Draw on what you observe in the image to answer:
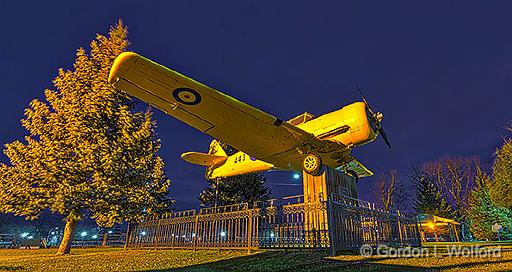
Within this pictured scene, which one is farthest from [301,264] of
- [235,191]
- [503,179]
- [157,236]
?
[503,179]

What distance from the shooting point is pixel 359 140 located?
11.5m

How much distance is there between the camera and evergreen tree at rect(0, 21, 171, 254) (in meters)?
13.8

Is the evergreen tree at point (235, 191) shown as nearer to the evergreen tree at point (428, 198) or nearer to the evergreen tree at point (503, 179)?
the evergreen tree at point (503, 179)

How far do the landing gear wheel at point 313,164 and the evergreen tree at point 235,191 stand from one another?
1300cm

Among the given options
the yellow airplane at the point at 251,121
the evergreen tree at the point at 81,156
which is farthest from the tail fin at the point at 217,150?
the yellow airplane at the point at 251,121

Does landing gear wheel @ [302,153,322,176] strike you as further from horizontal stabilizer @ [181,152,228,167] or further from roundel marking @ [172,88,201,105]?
horizontal stabilizer @ [181,152,228,167]

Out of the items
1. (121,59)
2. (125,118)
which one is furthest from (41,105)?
(121,59)

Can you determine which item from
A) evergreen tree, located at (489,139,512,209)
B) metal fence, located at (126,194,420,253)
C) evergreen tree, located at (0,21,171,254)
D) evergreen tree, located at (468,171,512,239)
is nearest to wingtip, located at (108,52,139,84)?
evergreen tree, located at (0,21,171,254)

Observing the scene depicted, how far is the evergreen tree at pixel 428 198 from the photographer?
38.7 metres

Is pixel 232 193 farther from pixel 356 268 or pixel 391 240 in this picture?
pixel 356 268

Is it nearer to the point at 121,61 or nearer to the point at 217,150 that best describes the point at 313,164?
the point at 121,61

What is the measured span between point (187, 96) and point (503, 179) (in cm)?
2568

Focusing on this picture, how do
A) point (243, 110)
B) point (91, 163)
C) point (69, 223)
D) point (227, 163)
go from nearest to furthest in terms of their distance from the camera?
point (243, 110) < point (91, 163) < point (69, 223) < point (227, 163)

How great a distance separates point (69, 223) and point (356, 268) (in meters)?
14.7
